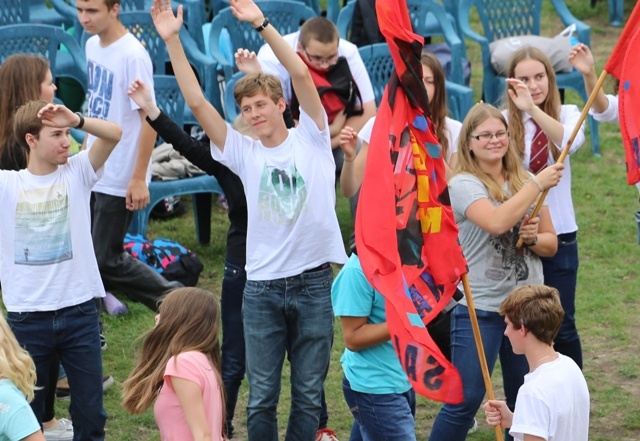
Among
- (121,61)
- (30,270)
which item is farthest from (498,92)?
(30,270)

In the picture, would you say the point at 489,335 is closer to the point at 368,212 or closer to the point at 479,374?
the point at 479,374

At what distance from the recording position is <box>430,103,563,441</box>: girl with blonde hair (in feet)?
17.2

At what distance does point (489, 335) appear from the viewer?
532 centimetres

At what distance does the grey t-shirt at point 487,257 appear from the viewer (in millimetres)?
5332

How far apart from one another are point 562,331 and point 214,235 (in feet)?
12.2

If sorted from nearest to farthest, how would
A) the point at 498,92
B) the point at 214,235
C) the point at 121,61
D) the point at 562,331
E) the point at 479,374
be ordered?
the point at 479,374
the point at 562,331
the point at 121,61
the point at 214,235
the point at 498,92

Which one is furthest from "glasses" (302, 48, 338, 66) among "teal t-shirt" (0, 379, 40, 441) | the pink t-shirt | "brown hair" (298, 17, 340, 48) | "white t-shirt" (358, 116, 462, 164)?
"teal t-shirt" (0, 379, 40, 441)

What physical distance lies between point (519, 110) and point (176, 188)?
328 centimetres

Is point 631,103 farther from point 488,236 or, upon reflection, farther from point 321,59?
point 321,59

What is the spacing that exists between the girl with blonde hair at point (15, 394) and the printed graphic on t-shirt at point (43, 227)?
1.19m

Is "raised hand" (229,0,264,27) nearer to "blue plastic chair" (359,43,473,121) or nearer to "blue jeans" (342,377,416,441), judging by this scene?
"blue jeans" (342,377,416,441)

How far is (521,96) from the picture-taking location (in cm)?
575

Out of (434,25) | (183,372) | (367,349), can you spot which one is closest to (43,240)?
(183,372)

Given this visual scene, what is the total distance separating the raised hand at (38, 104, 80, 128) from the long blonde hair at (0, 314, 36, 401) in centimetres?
124
